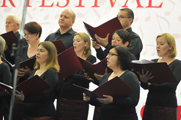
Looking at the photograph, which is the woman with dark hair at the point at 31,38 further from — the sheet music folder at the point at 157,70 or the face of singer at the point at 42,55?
the sheet music folder at the point at 157,70

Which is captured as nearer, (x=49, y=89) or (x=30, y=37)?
(x=49, y=89)

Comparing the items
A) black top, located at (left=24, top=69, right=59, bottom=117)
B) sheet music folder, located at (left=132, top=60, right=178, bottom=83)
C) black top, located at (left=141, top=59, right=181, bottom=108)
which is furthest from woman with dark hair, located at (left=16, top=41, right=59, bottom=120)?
black top, located at (left=141, top=59, right=181, bottom=108)

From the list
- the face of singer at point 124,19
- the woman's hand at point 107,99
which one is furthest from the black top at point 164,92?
the face of singer at point 124,19

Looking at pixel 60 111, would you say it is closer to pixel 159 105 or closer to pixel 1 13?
pixel 159 105

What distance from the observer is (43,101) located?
3.55 m

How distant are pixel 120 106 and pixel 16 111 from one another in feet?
4.04

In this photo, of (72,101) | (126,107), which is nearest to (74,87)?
(72,101)

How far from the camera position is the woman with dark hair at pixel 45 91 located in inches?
138

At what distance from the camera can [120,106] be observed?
3.17 m

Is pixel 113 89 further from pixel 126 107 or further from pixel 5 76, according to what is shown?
pixel 5 76

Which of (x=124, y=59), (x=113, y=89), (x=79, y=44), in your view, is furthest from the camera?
(x=79, y=44)

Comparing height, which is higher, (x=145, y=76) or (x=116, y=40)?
(x=116, y=40)

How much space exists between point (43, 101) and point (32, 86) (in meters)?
0.24

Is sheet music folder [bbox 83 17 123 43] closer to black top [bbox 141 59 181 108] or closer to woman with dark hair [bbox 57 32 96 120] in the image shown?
woman with dark hair [bbox 57 32 96 120]
